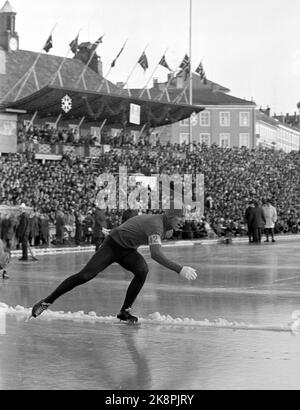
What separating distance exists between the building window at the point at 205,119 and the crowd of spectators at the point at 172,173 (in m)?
55.5

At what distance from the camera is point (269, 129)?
144 metres

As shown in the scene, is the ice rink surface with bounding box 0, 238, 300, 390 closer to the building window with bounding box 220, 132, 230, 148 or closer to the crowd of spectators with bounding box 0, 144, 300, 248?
the crowd of spectators with bounding box 0, 144, 300, 248

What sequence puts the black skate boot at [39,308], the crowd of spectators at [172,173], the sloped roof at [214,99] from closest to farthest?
the black skate boot at [39,308]
the crowd of spectators at [172,173]
the sloped roof at [214,99]

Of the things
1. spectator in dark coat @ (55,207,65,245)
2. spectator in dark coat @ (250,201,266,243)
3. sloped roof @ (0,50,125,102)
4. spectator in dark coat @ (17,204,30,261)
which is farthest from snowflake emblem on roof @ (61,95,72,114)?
spectator in dark coat @ (17,204,30,261)

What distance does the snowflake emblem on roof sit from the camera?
49763 mm

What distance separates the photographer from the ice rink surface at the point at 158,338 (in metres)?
6.91

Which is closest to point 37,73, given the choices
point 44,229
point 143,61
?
point 143,61

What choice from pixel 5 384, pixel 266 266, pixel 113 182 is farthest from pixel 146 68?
pixel 5 384

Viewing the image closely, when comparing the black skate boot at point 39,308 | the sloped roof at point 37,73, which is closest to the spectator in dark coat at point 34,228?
the sloped roof at point 37,73

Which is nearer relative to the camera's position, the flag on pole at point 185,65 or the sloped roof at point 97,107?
the sloped roof at point 97,107

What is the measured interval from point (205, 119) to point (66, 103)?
69994 millimetres

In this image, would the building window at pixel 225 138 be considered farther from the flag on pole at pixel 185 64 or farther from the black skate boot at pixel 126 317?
the black skate boot at pixel 126 317

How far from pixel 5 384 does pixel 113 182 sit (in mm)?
Answer: 34931

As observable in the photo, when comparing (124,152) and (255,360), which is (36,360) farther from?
(124,152)
